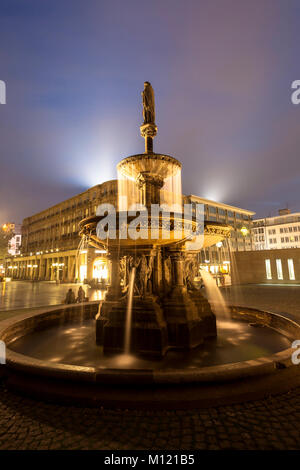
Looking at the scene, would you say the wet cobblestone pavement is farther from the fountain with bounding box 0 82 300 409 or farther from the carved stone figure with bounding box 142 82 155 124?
the carved stone figure with bounding box 142 82 155 124

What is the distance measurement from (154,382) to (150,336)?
5.34ft

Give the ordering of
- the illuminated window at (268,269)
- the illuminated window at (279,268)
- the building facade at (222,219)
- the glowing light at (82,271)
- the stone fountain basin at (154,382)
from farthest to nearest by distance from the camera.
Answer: the building facade at (222,219), the glowing light at (82,271), the illuminated window at (268,269), the illuminated window at (279,268), the stone fountain basin at (154,382)

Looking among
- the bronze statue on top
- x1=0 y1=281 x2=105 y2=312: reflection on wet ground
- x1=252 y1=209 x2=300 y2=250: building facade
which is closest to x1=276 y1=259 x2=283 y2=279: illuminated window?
x1=0 y1=281 x2=105 y2=312: reflection on wet ground

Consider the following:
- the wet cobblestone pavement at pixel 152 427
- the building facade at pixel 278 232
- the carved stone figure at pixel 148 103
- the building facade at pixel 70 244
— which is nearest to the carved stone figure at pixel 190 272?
the wet cobblestone pavement at pixel 152 427

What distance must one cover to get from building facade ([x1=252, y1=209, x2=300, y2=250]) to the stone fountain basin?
76.7 metres

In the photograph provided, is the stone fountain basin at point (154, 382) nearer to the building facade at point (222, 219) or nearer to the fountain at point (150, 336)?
the fountain at point (150, 336)

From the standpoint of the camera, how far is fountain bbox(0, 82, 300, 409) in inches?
106

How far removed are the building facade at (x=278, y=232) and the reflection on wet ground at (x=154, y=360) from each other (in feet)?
244

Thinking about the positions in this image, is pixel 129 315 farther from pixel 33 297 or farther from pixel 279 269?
pixel 279 269

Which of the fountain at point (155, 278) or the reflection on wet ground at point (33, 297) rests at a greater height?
the fountain at point (155, 278)

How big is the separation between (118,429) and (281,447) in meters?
1.49

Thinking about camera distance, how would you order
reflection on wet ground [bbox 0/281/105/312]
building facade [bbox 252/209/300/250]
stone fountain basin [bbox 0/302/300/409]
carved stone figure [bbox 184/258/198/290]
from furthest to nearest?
building facade [bbox 252/209/300/250]
reflection on wet ground [bbox 0/281/105/312]
carved stone figure [bbox 184/258/198/290]
stone fountain basin [bbox 0/302/300/409]

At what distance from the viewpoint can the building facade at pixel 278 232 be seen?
241 feet

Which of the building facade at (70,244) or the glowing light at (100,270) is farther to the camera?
the building facade at (70,244)
